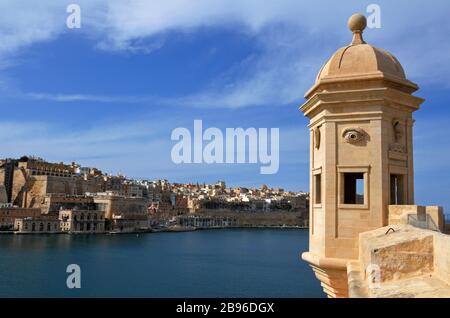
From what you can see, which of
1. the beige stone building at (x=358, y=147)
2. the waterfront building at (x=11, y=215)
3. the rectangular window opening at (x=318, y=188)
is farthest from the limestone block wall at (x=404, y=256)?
the waterfront building at (x=11, y=215)

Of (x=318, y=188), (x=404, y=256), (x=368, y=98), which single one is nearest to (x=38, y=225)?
(x=318, y=188)

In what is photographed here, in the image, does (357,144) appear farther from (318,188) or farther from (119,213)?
(119,213)

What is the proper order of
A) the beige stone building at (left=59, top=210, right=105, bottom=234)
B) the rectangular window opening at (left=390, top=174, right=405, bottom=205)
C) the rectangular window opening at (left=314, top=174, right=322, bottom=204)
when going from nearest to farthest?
the rectangular window opening at (left=390, top=174, right=405, bottom=205), the rectangular window opening at (left=314, top=174, right=322, bottom=204), the beige stone building at (left=59, top=210, right=105, bottom=234)

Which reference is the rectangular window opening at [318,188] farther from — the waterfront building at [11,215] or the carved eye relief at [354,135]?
the waterfront building at [11,215]

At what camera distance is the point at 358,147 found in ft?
15.4

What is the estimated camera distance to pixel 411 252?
3.36 m

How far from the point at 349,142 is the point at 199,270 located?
108 feet

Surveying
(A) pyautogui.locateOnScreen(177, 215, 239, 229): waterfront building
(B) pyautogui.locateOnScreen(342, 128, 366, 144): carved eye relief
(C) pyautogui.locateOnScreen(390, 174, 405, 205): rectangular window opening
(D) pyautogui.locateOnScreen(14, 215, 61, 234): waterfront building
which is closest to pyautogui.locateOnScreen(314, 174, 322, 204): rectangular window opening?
(B) pyautogui.locateOnScreen(342, 128, 366, 144): carved eye relief

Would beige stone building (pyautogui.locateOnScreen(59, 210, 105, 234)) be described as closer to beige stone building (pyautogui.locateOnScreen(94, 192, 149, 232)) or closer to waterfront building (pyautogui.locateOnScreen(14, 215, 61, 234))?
waterfront building (pyautogui.locateOnScreen(14, 215, 61, 234))

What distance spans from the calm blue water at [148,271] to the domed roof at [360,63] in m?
21.4

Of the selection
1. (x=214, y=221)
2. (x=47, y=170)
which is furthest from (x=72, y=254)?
(x=214, y=221)

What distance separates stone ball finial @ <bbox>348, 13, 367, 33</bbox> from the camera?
5210mm

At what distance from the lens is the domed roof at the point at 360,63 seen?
4762 millimetres

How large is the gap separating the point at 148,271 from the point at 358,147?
1296 inches
